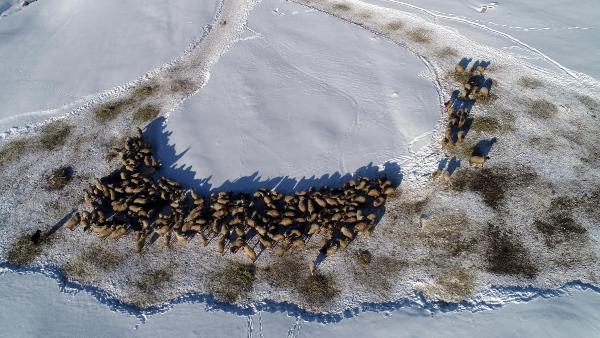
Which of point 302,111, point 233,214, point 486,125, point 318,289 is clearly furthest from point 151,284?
point 486,125

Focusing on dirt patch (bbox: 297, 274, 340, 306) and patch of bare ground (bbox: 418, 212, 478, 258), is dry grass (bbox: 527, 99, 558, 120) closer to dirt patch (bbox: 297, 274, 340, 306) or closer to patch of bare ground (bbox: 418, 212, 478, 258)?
patch of bare ground (bbox: 418, 212, 478, 258)

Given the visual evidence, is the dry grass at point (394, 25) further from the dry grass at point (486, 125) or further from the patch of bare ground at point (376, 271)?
the patch of bare ground at point (376, 271)

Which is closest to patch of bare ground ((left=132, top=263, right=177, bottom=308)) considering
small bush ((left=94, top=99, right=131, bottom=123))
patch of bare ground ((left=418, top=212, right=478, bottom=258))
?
small bush ((left=94, top=99, right=131, bottom=123))

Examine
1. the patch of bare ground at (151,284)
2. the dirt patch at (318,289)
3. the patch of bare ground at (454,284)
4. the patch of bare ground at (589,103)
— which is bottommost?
the patch of bare ground at (151,284)

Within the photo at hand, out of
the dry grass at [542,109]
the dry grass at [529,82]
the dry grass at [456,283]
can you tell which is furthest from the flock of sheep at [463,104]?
the dry grass at [456,283]

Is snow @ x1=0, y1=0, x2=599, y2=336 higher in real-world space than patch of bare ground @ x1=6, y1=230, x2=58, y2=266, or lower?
higher

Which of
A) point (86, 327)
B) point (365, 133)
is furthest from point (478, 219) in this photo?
point (86, 327)
